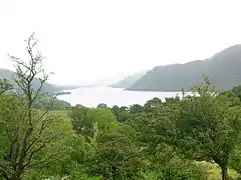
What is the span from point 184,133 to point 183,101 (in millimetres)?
2164

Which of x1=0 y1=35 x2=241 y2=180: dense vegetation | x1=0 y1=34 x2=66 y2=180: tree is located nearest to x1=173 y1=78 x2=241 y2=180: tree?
x1=0 y1=35 x2=241 y2=180: dense vegetation

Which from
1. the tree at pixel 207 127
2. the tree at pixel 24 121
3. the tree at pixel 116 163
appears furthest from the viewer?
the tree at pixel 207 127

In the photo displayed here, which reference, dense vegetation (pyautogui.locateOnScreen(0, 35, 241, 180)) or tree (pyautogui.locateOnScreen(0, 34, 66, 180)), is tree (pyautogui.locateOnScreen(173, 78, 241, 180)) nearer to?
dense vegetation (pyautogui.locateOnScreen(0, 35, 241, 180))

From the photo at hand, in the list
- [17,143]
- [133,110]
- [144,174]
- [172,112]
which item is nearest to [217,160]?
[172,112]

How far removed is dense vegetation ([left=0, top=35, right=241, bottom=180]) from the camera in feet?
48.1

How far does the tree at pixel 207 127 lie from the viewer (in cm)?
2002

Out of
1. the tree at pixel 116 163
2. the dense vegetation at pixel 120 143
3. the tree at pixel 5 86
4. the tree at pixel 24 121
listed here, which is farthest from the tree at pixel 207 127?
the tree at pixel 5 86

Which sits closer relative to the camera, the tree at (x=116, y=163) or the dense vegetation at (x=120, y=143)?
the dense vegetation at (x=120, y=143)

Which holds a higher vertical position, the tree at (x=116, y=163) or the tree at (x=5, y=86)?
the tree at (x=5, y=86)

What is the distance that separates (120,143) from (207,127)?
567cm

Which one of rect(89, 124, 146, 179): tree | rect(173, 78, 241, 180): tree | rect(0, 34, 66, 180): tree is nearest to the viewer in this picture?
rect(0, 34, 66, 180): tree

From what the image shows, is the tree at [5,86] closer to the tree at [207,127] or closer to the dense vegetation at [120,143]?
the dense vegetation at [120,143]

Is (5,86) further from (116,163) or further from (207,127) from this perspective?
(207,127)

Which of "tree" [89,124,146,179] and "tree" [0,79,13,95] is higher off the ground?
"tree" [0,79,13,95]
